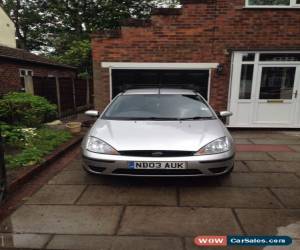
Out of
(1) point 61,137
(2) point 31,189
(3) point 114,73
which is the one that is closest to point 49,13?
(3) point 114,73

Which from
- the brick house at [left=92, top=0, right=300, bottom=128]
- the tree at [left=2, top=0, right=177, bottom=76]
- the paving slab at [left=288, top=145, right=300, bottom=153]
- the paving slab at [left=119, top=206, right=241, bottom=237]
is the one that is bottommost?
the paving slab at [left=288, top=145, right=300, bottom=153]

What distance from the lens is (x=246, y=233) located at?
2.77m

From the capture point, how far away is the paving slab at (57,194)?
353cm


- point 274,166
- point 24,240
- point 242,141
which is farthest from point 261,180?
point 24,240

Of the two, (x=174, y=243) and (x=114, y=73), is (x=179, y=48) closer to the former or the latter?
(x=114, y=73)

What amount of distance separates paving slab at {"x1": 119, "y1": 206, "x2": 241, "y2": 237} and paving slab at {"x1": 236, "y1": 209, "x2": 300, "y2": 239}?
0.46 ft

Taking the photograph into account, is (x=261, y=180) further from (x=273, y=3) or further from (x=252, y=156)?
(x=273, y=3)

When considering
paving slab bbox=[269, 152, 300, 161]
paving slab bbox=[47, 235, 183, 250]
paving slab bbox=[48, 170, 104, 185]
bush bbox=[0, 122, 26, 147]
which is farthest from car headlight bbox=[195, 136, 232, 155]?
bush bbox=[0, 122, 26, 147]

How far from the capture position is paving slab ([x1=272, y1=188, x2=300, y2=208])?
11.3 feet

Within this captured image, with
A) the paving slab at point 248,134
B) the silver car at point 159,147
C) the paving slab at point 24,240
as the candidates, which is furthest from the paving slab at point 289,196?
the paving slab at point 248,134

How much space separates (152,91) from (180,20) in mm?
3839

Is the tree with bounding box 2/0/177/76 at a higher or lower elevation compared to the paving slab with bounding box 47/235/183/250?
higher

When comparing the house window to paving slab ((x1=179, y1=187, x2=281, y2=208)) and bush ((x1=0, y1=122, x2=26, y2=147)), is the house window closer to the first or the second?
paving slab ((x1=179, y1=187, x2=281, y2=208))

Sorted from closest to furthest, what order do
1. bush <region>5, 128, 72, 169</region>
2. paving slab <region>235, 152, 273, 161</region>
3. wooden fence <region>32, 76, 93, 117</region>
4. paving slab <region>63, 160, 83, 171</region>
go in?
1. bush <region>5, 128, 72, 169</region>
2. paving slab <region>63, 160, 83, 171</region>
3. paving slab <region>235, 152, 273, 161</region>
4. wooden fence <region>32, 76, 93, 117</region>
